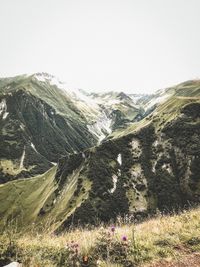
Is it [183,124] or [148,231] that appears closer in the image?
[148,231]

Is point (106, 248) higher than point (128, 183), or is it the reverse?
point (106, 248)

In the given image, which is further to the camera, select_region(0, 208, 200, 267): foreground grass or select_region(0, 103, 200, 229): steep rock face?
select_region(0, 103, 200, 229): steep rock face

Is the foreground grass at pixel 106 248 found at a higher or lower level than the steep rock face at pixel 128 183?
higher

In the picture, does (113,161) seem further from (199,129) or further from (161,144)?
(199,129)

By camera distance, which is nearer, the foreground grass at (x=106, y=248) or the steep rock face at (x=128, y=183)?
the foreground grass at (x=106, y=248)

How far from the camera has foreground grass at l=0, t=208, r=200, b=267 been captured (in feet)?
28.3

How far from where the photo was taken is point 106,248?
9.06 metres

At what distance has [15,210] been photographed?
193 m

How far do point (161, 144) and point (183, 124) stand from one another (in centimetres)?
1812

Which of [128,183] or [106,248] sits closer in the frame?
[106,248]

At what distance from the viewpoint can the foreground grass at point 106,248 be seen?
862 centimetres

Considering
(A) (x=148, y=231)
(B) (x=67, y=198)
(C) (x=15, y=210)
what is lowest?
(C) (x=15, y=210)

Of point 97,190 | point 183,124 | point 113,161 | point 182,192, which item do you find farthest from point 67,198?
point 183,124

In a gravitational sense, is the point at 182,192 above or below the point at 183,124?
below
